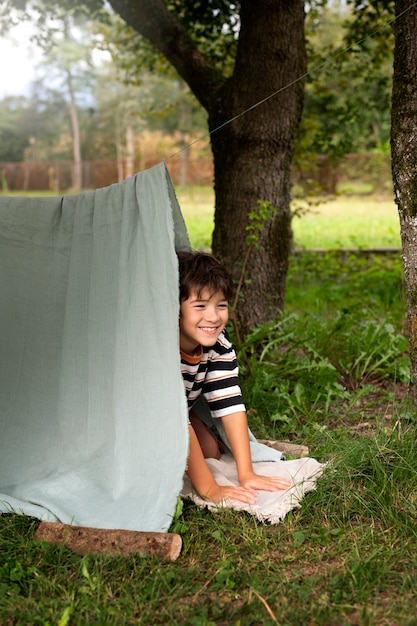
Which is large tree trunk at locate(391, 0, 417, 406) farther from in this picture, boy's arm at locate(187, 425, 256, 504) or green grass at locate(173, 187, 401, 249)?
green grass at locate(173, 187, 401, 249)

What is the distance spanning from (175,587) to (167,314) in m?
0.95

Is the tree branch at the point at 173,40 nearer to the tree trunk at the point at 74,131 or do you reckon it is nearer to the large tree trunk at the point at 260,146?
the large tree trunk at the point at 260,146

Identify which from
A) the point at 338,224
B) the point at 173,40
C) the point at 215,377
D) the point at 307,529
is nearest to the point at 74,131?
the point at 338,224

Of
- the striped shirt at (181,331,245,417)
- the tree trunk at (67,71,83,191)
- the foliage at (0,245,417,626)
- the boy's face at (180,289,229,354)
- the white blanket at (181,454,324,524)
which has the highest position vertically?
the tree trunk at (67,71,83,191)

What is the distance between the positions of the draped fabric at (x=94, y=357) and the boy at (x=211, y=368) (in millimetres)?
153

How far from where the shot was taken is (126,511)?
106 inches

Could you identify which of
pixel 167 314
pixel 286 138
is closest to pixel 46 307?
pixel 167 314

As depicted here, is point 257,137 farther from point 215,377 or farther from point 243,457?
point 243,457

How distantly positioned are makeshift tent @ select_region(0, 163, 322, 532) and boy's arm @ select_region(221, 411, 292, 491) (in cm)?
7

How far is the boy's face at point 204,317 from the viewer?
2902mm

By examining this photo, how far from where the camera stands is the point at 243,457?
298cm

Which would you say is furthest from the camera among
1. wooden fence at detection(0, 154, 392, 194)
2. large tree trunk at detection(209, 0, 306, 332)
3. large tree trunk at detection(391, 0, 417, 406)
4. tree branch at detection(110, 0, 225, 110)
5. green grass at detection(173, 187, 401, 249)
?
wooden fence at detection(0, 154, 392, 194)

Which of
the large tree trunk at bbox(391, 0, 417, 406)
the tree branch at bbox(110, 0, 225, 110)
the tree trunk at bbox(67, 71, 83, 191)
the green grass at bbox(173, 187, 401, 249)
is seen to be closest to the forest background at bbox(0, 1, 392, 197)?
the tree trunk at bbox(67, 71, 83, 191)

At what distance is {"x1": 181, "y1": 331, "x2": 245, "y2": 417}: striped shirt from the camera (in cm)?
303
